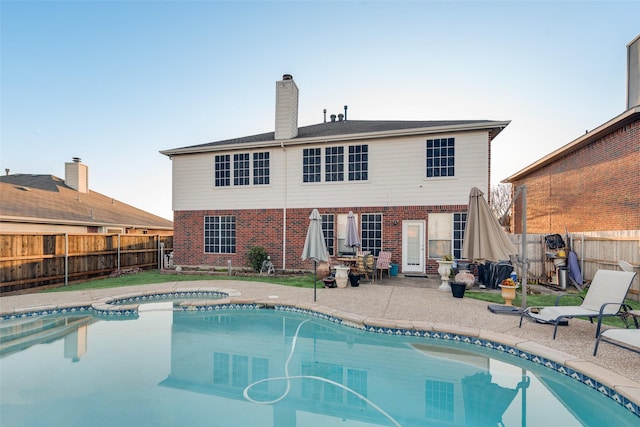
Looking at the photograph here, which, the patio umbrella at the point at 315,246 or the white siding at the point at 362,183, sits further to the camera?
the white siding at the point at 362,183

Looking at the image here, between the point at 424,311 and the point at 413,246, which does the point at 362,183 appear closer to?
the point at 413,246

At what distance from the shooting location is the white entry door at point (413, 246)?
11.7 metres

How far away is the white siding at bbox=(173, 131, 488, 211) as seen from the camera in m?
11.3

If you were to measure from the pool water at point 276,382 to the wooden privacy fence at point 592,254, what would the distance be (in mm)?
6478

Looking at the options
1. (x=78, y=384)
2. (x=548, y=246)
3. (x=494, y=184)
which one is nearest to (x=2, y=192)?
(x=78, y=384)

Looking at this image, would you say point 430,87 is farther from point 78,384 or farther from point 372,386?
point 78,384

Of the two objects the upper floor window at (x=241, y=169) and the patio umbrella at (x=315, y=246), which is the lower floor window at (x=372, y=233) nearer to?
the patio umbrella at (x=315, y=246)

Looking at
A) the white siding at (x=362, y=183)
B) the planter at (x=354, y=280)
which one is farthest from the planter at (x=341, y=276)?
the white siding at (x=362, y=183)

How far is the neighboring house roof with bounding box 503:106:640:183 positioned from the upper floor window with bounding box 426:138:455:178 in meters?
5.26

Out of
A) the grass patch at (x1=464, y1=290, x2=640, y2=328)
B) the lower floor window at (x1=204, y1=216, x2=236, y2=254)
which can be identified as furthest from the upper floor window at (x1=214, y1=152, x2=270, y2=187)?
the grass patch at (x1=464, y1=290, x2=640, y2=328)

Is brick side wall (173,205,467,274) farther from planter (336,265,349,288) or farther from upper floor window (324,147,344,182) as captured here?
planter (336,265,349,288)

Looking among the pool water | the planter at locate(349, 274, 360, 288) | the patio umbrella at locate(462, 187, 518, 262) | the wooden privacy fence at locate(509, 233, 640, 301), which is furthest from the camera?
the planter at locate(349, 274, 360, 288)

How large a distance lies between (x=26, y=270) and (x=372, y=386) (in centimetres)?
1164

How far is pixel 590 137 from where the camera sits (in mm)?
12039
